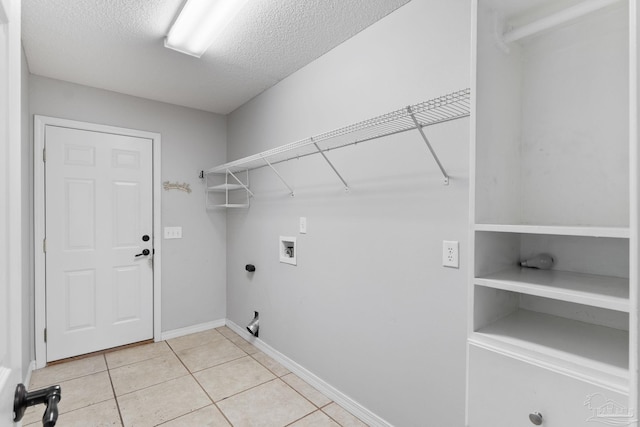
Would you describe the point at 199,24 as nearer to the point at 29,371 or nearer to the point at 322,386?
the point at 322,386

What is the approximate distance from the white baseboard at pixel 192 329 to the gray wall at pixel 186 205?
0.04m

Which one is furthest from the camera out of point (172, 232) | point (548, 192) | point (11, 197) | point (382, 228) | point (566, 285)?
point (172, 232)

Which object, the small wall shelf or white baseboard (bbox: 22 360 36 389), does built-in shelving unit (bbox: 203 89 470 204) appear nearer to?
the small wall shelf

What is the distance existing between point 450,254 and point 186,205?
9.13 ft

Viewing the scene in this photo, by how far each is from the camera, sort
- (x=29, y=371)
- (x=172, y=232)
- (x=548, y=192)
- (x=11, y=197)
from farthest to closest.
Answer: (x=172, y=232), (x=29, y=371), (x=548, y=192), (x=11, y=197)

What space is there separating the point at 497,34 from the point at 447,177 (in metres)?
0.62

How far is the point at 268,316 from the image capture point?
9.39 feet

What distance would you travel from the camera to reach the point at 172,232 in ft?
10.6

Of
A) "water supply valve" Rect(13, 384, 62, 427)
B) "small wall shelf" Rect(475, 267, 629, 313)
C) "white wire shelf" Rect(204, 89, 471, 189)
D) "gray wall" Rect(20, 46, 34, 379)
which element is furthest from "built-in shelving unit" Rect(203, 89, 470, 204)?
"gray wall" Rect(20, 46, 34, 379)

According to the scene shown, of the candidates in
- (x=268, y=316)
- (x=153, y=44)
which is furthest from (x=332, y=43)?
(x=268, y=316)

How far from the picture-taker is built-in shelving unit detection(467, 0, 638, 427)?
2.96 feet

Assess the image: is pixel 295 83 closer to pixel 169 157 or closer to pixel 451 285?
pixel 169 157

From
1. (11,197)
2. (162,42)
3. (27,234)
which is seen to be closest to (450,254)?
(11,197)

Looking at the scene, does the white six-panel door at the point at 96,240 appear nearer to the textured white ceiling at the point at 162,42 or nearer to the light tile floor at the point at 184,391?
the light tile floor at the point at 184,391
